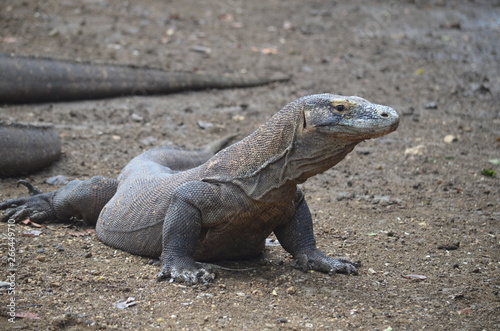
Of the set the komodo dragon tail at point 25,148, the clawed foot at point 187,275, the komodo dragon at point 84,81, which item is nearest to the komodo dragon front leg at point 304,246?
the clawed foot at point 187,275

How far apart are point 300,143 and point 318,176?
3.14 meters

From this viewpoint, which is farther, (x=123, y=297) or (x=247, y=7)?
(x=247, y=7)

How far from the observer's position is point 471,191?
683 centimetres

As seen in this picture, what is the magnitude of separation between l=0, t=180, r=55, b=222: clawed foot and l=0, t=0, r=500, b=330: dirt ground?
172mm

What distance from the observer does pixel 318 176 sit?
7.36 m

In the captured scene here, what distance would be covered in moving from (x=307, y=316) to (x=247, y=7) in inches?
469

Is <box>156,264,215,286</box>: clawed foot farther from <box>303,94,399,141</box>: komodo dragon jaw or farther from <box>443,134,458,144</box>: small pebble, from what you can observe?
<box>443,134,458,144</box>: small pebble

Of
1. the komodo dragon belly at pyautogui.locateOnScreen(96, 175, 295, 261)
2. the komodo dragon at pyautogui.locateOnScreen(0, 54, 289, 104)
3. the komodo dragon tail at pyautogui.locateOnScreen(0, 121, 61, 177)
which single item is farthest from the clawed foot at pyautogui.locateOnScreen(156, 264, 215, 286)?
the komodo dragon at pyautogui.locateOnScreen(0, 54, 289, 104)

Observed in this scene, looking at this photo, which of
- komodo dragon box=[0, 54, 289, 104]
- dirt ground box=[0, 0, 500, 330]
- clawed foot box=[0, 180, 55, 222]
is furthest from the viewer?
komodo dragon box=[0, 54, 289, 104]

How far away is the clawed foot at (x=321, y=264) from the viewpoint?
15.7ft

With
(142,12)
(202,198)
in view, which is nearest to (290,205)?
(202,198)

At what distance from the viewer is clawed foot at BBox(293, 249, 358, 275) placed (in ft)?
15.7

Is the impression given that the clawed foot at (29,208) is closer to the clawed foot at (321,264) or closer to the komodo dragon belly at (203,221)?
the komodo dragon belly at (203,221)

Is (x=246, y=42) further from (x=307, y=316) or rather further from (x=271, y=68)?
(x=307, y=316)
